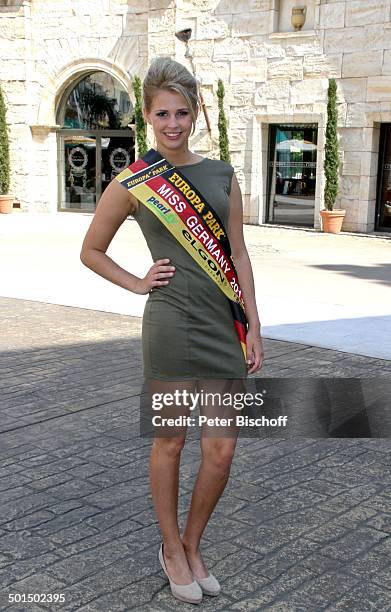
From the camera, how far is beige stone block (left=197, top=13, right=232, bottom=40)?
18594 millimetres

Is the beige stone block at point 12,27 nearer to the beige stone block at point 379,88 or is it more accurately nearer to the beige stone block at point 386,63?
the beige stone block at point 379,88

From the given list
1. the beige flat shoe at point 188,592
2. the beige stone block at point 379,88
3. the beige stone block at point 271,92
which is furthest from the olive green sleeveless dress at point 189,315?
the beige stone block at point 271,92

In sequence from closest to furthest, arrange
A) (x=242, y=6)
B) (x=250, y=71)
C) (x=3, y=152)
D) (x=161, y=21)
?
(x=242, y=6)
(x=250, y=71)
(x=161, y=21)
(x=3, y=152)

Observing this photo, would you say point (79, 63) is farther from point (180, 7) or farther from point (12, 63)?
point (180, 7)

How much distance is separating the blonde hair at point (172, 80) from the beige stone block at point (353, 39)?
15.3 m

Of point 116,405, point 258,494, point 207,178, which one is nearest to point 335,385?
point 116,405

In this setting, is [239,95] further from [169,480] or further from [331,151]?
[169,480]

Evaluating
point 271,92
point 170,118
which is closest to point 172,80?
point 170,118

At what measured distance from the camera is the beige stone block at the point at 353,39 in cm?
1672

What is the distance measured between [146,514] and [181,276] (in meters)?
1.38

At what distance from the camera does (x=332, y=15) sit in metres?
17.2

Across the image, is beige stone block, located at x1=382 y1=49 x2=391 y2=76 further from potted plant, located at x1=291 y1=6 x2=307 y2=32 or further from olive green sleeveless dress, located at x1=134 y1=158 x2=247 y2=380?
olive green sleeveless dress, located at x1=134 y1=158 x2=247 y2=380

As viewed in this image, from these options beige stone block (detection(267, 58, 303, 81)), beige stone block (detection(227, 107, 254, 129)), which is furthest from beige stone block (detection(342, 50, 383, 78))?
beige stone block (detection(227, 107, 254, 129))

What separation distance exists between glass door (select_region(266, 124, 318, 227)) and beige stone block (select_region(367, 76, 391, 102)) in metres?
2.03
